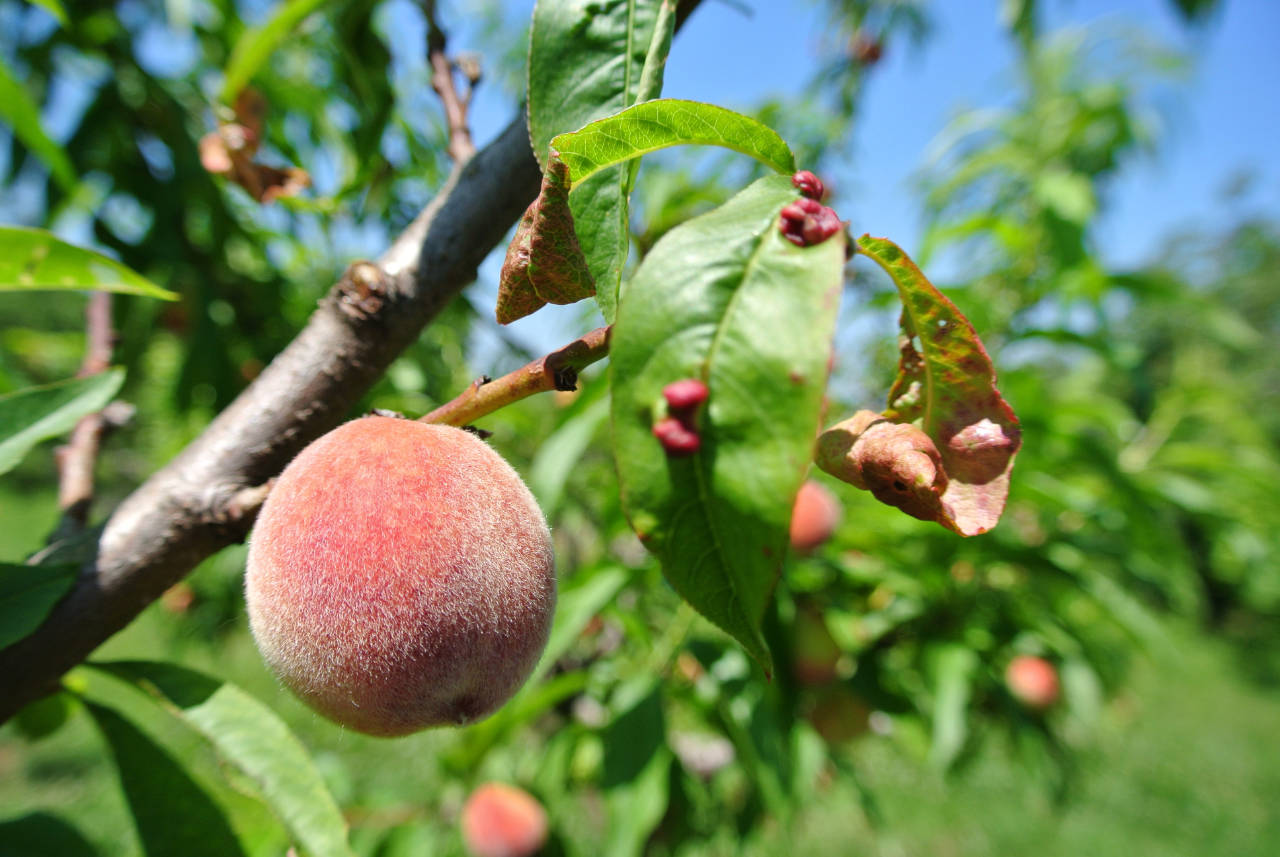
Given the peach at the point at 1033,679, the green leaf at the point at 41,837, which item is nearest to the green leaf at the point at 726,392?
the green leaf at the point at 41,837

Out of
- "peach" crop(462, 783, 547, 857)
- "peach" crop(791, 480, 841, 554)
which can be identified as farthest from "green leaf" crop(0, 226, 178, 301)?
"peach" crop(462, 783, 547, 857)

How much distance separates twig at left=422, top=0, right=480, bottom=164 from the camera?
2.16 feet

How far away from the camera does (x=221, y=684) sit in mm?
577

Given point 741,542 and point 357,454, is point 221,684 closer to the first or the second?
point 357,454

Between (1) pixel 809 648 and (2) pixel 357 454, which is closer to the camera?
(2) pixel 357 454

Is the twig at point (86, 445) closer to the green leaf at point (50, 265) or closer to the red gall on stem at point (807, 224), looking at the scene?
the green leaf at point (50, 265)

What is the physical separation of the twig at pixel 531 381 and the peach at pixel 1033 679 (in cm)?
161

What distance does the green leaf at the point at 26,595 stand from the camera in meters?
0.48

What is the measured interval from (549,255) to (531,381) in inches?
2.8

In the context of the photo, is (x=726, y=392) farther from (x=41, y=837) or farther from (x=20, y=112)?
(x=20, y=112)

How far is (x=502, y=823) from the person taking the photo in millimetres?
1706

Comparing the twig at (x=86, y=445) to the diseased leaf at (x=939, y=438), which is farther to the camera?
the twig at (x=86, y=445)

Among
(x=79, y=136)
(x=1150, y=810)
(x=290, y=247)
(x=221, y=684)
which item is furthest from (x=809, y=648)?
(x=1150, y=810)

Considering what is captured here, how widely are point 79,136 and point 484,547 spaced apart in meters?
1.49
